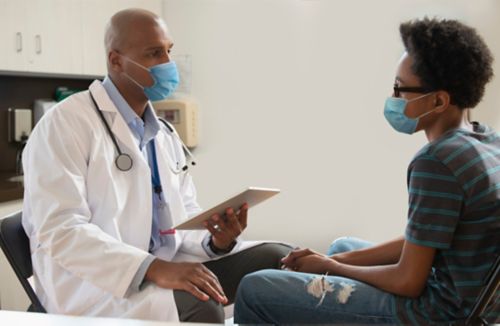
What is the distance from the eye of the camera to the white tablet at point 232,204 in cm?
140

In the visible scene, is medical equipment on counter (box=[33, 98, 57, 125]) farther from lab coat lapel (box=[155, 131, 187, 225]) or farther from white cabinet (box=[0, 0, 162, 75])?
lab coat lapel (box=[155, 131, 187, 225])

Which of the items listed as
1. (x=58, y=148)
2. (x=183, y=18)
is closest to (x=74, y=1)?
(x=183, y=18)

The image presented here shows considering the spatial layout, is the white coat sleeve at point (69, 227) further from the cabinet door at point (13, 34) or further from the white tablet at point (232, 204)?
the cabinet door at point (13, 34)

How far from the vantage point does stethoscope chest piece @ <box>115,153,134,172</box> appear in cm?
159

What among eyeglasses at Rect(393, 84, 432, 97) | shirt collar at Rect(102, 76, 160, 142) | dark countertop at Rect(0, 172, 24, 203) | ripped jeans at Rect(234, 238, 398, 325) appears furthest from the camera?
dark countertop at Rect(0, 172, 24, 203)

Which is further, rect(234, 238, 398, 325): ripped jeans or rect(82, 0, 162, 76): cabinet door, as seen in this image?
rect(82, 0, 162, 76): cabinet door

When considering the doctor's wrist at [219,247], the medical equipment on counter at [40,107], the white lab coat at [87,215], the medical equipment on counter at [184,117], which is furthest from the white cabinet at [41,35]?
the doctor's wrist at [219,247]

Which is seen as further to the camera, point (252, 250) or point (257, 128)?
point (257, 128)

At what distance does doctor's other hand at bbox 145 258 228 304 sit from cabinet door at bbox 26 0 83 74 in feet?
5.89

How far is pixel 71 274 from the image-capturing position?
147 cm

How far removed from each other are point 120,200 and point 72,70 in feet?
5.73

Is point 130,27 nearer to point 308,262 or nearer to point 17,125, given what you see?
point 308,262

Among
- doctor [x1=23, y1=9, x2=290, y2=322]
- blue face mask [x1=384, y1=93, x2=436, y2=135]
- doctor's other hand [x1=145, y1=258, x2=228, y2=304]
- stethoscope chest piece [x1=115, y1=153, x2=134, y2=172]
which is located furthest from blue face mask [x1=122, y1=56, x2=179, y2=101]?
blue face mask [x1=384, y1=93, x2=436, y2=135]

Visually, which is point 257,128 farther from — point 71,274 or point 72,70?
point 71,274
